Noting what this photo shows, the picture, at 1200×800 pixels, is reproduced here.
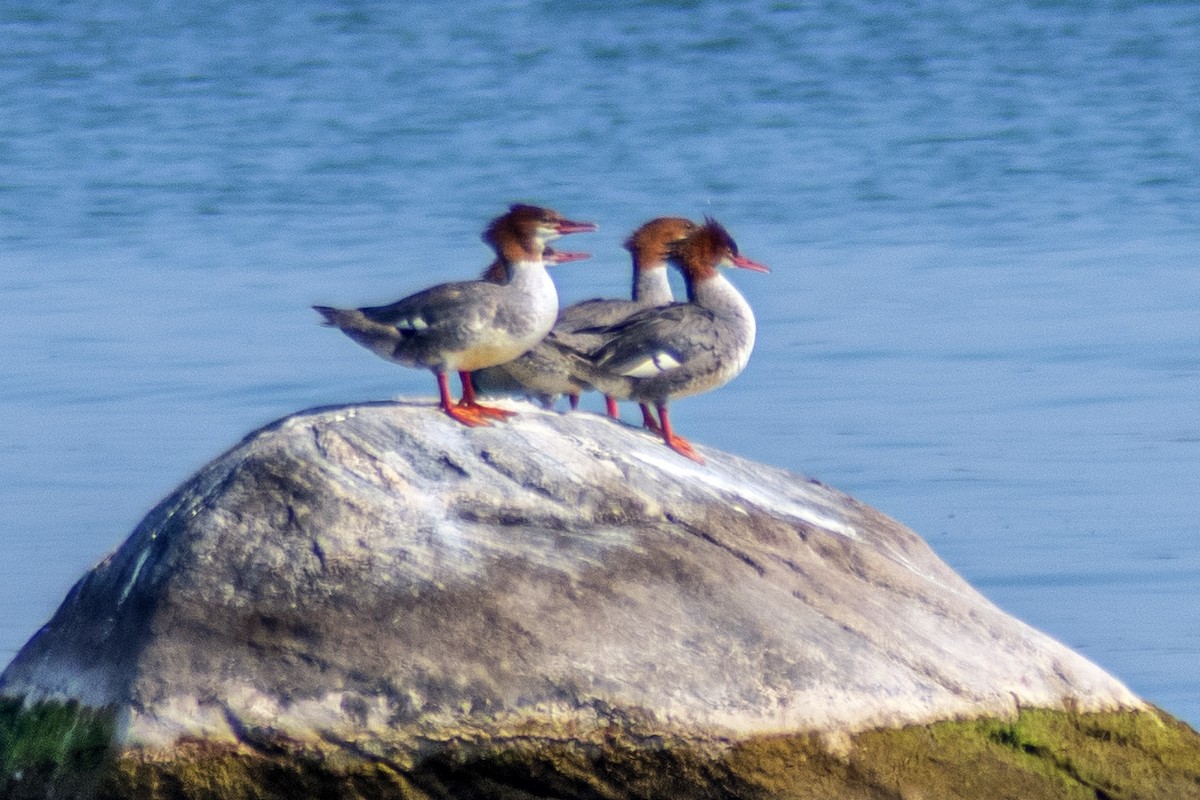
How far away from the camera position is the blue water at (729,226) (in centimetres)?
899

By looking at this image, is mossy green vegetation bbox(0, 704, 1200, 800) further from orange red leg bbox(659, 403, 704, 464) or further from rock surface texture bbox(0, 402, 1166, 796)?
orange red leg bbox(659, 403, 704, 464)

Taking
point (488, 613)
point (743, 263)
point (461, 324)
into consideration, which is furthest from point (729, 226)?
point (488, 613)

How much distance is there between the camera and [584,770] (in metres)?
4.95

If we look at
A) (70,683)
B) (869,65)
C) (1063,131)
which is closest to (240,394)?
(70,683)

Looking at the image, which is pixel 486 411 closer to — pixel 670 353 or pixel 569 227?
pixel 670 353

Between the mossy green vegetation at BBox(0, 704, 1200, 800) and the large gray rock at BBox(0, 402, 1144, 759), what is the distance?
0.05 meters

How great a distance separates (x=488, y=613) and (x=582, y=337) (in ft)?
6.13

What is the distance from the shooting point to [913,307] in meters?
12.3

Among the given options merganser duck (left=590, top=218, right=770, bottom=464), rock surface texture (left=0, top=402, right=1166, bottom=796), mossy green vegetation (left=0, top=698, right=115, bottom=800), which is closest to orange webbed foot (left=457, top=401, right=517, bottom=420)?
rock surface texture (left=0, top=402, right=1166, bottom=796)

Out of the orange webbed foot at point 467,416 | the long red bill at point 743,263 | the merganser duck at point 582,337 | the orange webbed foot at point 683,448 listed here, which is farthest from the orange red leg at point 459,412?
the long red bill at point 743,263

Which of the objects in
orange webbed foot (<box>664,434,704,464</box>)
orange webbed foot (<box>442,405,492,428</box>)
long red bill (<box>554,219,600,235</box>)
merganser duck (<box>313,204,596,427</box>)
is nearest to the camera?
orange webbed foot (<box>442,405,492,428</box>)

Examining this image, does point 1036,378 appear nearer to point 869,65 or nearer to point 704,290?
point 704,290

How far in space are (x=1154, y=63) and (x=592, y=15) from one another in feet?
23.7

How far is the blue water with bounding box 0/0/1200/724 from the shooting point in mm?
8992
